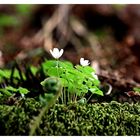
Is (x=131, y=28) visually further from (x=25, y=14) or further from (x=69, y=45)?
(x=25, y=14)

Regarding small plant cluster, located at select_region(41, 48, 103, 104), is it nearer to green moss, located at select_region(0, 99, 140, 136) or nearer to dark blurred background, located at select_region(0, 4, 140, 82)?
green moss, located at select_region(0, 99, 140, 136)

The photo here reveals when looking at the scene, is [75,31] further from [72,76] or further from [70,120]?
[70,120]

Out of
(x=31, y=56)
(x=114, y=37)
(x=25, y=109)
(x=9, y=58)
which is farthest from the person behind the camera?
(x=114, y=37)

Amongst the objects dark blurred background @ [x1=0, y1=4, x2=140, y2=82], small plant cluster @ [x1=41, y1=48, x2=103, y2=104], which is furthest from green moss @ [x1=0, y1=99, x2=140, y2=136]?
dark blurred background @ [x1=0, y1=4, x2=140, y2=82]

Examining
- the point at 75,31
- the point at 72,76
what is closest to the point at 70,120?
the point at 72,76

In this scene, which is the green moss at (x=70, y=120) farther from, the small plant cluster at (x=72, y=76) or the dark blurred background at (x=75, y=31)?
the dark blurred background at (x=75, y=31)

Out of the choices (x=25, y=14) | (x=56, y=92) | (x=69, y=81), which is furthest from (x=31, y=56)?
(x=25, y=14)
